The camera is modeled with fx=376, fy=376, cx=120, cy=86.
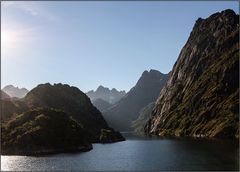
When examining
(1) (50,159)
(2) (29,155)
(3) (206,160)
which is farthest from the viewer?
(2) (29,155)

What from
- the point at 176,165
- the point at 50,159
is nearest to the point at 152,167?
the point at 176,165

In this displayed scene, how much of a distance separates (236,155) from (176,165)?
34.9 metres

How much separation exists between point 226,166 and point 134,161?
41760 mm

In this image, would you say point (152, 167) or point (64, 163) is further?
point (64, 163)

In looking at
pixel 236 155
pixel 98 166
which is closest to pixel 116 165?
pixel 98 166

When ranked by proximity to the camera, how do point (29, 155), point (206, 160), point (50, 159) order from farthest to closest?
point (29, 155)
point (50, 159)
point (206, 160)

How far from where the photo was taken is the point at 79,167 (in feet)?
480

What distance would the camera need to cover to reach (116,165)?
491 feet

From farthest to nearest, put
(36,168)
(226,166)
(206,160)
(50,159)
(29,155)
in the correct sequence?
(29,155)
(50,159)
(206,160)
(36,168)
(226,166)

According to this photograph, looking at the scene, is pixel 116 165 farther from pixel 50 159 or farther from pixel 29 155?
pixel 29 155

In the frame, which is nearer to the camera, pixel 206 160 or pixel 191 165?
pixel 191 165

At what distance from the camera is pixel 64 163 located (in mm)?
156875

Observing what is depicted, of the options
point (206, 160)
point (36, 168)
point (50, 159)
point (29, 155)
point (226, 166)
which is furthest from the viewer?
point (29, 155)

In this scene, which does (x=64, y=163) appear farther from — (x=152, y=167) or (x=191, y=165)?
(x=191, y=165)
